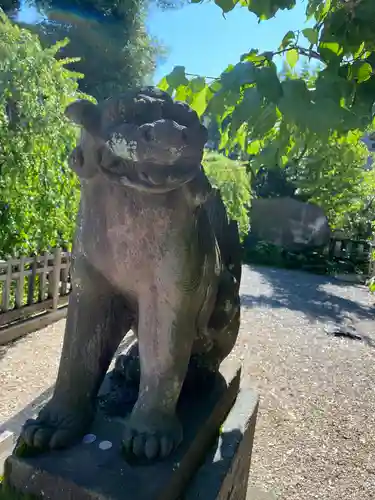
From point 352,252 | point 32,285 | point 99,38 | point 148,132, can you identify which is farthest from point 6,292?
point 99,38

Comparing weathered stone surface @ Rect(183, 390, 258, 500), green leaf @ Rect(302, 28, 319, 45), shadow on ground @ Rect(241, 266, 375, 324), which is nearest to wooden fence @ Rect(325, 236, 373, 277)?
shadow on ground @ Rect(241, 266, 375, 324)

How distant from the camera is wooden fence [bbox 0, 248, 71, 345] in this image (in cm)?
474

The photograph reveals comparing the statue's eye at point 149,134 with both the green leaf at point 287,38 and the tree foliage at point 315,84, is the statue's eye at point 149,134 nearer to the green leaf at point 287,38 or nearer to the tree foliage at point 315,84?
the tree foliage at point 315,84

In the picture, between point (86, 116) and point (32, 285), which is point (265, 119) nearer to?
point (86, 116)

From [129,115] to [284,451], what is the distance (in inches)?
118

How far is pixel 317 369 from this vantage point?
17.1ft

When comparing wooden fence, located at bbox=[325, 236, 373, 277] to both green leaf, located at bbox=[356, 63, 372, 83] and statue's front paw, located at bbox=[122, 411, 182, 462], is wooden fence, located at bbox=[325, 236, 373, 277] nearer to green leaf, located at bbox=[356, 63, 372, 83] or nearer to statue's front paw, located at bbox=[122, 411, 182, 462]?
green leaf, located at bbox=[356, 63, 372, 83]

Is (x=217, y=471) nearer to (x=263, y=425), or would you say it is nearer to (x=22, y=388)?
(x=263, y=425)

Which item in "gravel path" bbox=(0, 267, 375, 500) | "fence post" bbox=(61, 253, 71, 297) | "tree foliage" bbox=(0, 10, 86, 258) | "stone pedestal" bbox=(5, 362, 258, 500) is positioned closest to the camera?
"stone pedestal" bbox=(5, 362, 258, 500)

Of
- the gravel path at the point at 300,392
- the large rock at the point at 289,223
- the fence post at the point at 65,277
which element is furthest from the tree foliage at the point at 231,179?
the fence post at the point at 65,277

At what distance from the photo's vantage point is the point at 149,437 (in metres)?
1.22

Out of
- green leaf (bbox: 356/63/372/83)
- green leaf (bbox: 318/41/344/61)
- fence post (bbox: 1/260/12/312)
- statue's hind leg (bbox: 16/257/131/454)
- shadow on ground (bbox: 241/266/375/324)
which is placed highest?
green leaf (bbox: 318/41/344/61)

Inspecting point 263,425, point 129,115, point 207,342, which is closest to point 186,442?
point 207,342

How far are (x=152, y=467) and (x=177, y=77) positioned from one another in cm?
129
